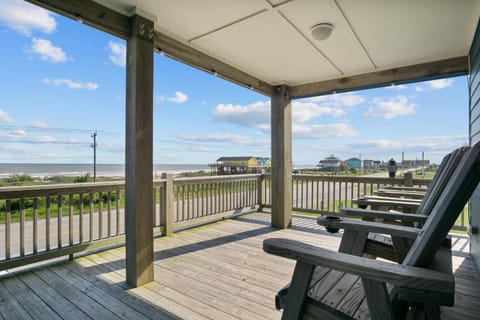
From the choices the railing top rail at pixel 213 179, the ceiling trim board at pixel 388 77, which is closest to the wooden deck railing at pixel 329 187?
the railing top rail at pixel 213 179

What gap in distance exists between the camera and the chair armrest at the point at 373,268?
715 millimetres

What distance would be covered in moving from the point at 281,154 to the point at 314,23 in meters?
2.31

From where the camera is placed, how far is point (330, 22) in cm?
238

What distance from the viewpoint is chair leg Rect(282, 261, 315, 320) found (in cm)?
96

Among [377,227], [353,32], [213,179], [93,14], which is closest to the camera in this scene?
[377,227]

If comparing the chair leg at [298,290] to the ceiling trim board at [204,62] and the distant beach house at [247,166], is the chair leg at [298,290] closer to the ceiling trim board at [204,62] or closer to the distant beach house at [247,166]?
the ceiling trim board at [204,62]

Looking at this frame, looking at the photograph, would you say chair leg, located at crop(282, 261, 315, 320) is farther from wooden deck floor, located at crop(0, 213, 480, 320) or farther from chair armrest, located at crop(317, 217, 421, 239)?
wooden deck floor, located at crop(0, 213, 480, 320)

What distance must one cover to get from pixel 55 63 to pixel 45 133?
8.69m

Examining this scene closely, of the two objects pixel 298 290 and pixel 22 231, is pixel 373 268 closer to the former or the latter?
pixel 298 290

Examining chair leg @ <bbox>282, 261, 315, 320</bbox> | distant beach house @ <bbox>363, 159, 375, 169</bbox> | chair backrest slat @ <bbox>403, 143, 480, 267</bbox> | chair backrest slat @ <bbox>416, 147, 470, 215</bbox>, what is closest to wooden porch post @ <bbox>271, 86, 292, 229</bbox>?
distant beach house @ <bbox>363, 159, 375, 169</bbox>

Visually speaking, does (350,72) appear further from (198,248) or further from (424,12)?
(198,248)

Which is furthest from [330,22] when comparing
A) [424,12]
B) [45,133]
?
[45,133]

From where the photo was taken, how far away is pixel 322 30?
96.1 inches

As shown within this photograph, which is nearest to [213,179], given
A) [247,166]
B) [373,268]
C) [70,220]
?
[70,220]
